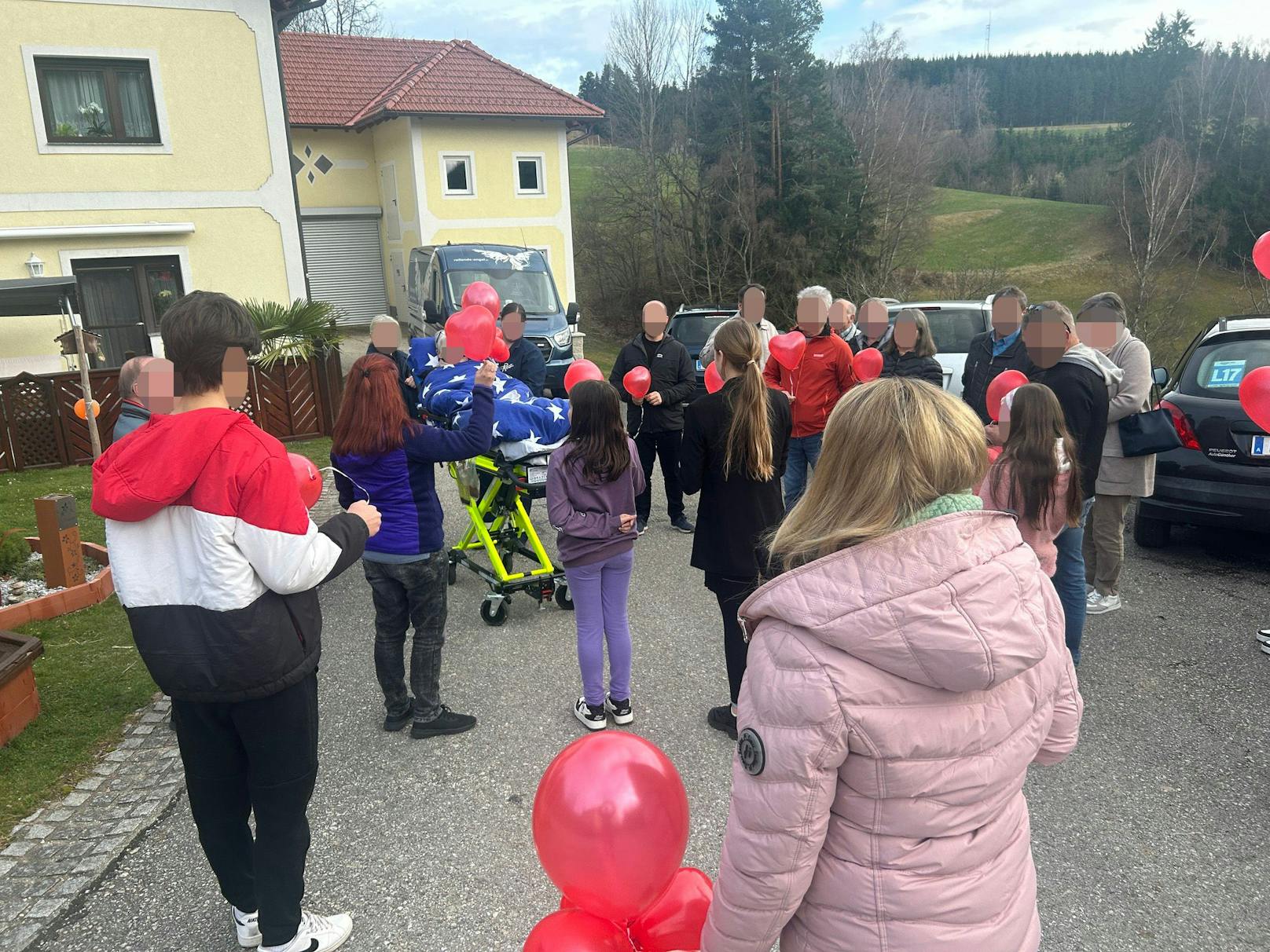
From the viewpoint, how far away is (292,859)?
2627 mm

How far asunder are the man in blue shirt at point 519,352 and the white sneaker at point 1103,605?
4493 millimetres

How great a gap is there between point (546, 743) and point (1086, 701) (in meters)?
2.75

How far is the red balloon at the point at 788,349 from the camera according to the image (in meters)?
6.11

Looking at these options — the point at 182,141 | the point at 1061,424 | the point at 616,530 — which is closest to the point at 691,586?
the point at 616,530

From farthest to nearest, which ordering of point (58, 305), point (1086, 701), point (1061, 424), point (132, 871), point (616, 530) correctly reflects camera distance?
point (58, 305) < point (1086, 701) < point (616, 530) < point (1061, 424) < point (132, 871)

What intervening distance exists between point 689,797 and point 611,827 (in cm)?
188

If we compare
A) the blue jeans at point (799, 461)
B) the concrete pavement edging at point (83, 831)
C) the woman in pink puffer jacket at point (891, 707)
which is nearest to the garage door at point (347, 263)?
the blue jeans at point (799, 461)

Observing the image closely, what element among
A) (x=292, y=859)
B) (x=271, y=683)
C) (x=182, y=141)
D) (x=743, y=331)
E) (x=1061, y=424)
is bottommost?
(x=292, y=859)

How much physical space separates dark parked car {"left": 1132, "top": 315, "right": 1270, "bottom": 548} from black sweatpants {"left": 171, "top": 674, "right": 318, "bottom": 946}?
5901mm

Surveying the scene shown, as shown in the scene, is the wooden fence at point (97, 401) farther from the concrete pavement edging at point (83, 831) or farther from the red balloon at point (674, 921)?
the red balloon at point (674, 921)

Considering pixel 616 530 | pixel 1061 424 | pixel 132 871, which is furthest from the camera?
pixel 616 530

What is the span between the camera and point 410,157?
74.3 ft

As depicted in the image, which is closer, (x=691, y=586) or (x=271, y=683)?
(x=271, y=683)

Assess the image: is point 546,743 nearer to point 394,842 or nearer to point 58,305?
point 394,842
